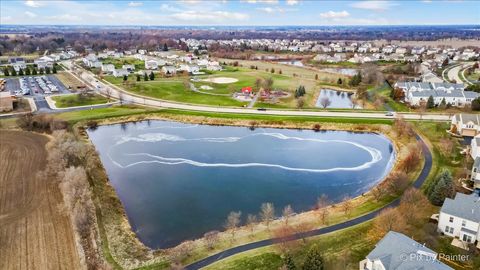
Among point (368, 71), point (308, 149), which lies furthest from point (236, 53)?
point (308, 149)

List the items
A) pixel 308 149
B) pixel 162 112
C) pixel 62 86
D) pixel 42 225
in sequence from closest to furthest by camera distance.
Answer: pixel 42 225 < pixel 308 149 < pixel 162 112 < pixel 62 86

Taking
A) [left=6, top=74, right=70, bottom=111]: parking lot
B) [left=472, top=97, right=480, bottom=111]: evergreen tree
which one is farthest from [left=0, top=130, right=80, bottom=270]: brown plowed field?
[left=472, top=97, right=480, bottom=111]: evergreen tree

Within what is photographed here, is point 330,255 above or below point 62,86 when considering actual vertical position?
below

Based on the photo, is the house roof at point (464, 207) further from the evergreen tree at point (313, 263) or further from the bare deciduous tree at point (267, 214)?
the bare deciduous tree at point (267, 214)

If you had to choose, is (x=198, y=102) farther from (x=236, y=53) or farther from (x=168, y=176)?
(x=236, y=53)

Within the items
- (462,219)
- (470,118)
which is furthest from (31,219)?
(470,118)

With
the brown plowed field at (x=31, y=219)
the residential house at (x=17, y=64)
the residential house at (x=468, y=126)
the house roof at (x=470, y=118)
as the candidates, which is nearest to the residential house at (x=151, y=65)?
the residential house at (x=17, y=64)
